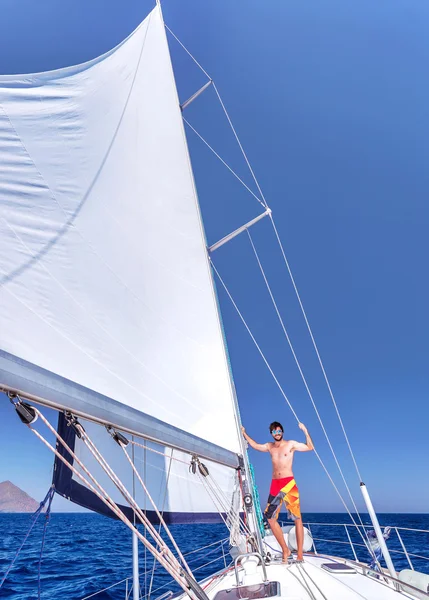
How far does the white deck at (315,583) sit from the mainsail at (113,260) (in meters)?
0.90

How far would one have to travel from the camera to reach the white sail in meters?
2.15

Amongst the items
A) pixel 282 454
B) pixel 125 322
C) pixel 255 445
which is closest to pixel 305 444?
pixel 282 454

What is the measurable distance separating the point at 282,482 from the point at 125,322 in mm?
2579

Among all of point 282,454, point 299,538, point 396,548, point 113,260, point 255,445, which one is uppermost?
point 113,260

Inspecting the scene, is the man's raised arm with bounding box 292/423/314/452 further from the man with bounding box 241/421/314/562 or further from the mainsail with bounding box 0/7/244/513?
the mainsail with bounding box 0/7/244/513

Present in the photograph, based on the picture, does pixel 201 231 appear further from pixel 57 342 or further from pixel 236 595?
pixel 236 595

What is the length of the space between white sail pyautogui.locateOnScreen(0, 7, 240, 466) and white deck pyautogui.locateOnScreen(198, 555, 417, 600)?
1137 mm

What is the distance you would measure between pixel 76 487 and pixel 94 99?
3.88 metres

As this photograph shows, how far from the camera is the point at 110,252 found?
3.27m

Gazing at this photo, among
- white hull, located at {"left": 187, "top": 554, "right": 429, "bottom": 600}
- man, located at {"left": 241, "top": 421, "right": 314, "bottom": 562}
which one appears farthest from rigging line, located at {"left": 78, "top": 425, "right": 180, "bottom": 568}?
man, located at {"left": 241, "top": 421, "right": 314, "bottom": 562}

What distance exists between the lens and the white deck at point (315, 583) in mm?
2635

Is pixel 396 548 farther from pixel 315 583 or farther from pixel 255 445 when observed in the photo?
pixel 315 583

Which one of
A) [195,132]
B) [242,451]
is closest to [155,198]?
[242,451]

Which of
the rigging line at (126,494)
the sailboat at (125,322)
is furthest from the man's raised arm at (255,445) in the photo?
the rigging line at (126,494)
